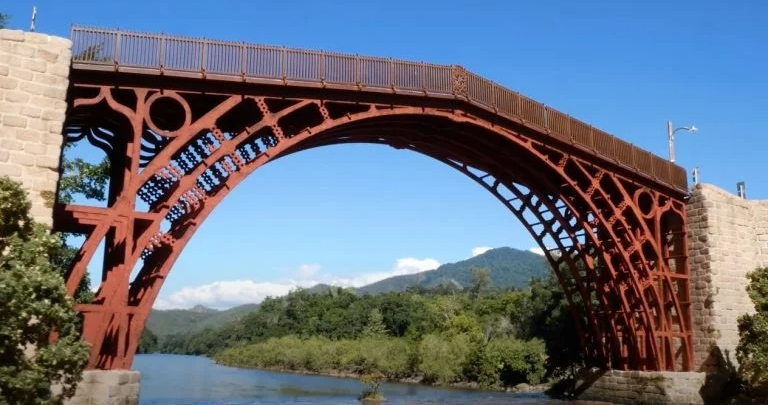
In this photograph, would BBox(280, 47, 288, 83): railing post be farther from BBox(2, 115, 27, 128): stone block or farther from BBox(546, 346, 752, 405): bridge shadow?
BBox(546, 346, 752, 405): bridge shadow

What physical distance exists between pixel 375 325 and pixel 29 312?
81.0 meters

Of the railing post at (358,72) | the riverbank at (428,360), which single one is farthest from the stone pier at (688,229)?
the riverbank at (428,360)

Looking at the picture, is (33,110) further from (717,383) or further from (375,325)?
(375,325)

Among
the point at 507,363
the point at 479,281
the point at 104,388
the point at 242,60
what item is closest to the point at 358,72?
the point at 242,60

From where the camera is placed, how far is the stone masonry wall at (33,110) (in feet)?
53.8

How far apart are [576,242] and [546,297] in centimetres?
1676

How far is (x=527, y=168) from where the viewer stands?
30.7m

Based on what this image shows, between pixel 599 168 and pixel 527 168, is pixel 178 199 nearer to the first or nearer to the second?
pixel 527 168

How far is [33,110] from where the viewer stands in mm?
16906

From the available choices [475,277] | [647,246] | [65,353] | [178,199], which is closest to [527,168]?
[647,246]

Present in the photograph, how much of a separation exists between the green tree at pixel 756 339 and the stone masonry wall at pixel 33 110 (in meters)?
26.0

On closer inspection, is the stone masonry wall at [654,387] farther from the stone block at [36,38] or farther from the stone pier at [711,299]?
the stone block at [36,38]

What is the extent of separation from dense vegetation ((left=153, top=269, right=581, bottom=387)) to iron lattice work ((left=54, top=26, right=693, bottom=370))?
390 inches

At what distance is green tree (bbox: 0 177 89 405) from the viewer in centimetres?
1237
